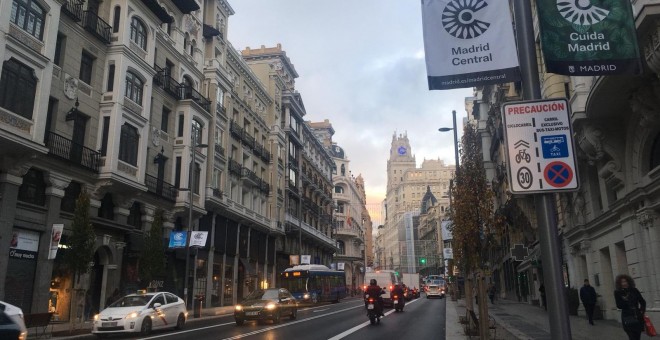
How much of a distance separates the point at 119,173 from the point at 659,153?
2358cm

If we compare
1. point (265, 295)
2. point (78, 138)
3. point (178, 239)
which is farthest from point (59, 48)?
point (265, 295)

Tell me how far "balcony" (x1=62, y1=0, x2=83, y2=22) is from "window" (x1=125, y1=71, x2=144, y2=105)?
3.98 m

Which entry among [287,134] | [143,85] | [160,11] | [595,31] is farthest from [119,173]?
[287,134]

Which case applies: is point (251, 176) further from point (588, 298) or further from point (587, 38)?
point (587, 38)

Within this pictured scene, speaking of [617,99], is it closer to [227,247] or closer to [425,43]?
[425,43]

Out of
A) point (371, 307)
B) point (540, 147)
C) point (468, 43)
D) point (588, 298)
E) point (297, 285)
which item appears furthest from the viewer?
point (297, 285)

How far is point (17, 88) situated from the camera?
69.6 feet

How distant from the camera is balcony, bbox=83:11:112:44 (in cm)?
2611

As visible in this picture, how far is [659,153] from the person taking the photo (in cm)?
1558

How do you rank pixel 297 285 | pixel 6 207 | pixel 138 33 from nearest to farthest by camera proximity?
pixel 6 207 < pixel 138 33 < pixel 297 285

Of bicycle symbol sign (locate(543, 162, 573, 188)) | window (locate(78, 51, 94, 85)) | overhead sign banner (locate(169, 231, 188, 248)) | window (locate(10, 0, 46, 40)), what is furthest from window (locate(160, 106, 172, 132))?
bicycle symbol sign (locate(543, 162, 573, 188))

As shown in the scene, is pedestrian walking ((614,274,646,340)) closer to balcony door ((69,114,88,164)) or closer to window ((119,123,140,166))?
balcony door ((69,114,88,164))

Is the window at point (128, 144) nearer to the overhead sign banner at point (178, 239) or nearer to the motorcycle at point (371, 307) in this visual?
the overhead sign banner at point (178, 239)

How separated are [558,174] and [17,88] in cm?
2255
